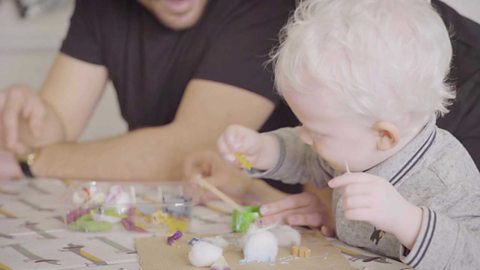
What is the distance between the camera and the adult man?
1469mm

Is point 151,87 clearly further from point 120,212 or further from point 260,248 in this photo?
point 260,248

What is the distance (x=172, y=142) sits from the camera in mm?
1463

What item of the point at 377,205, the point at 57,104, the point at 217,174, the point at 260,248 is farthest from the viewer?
the point at 57,104

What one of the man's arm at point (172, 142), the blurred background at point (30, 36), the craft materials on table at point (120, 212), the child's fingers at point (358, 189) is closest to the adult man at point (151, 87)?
the man's arm at point (172, 142)

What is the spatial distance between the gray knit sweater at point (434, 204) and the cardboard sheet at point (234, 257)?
2.3 inches

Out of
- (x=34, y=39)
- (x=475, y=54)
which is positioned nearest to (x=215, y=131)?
(x=475, y=54)

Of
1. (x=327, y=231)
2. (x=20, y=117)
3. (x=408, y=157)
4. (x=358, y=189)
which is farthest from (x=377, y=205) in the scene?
(x=20, y=117)

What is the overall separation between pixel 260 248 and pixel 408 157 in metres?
0.22

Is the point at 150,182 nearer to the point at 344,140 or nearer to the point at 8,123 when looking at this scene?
the point at 8,123

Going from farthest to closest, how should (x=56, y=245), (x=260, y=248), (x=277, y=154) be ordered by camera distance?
(x=277, y=154)
(x=56, y=245)
(x=260, y=248)

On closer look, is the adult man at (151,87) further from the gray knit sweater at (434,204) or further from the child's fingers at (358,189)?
the child's fingers at (358,189)

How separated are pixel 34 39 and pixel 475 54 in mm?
1824

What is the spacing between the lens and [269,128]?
5.09ft

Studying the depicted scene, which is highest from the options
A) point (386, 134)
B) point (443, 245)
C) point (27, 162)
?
point (386, 134)
